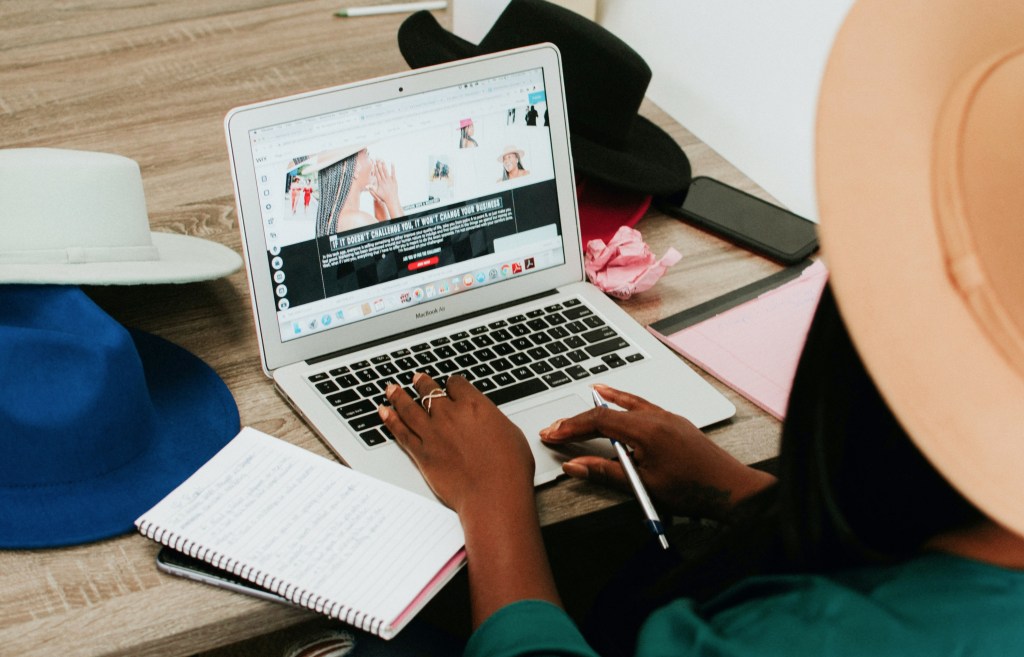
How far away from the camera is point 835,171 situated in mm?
554

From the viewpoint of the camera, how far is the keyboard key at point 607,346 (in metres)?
1.03

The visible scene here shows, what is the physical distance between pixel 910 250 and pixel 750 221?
0.73m

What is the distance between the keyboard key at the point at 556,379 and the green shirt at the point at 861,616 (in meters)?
0.31

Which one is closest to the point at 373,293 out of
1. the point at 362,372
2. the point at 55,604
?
the point at 362,372

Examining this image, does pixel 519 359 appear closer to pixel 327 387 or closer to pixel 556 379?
pixel 556 379

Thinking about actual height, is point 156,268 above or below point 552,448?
above

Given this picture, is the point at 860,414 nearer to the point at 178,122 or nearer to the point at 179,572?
the point at 179,572

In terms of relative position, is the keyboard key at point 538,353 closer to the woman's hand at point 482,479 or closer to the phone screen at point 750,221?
the woman's hand at point 482,479

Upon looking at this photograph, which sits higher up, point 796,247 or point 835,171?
point 835,171

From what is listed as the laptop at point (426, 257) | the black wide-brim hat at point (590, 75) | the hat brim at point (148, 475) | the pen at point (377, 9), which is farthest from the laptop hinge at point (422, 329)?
the pen at point (377, 9)

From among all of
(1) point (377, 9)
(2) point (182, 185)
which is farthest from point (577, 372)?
(1) point (377, 9)

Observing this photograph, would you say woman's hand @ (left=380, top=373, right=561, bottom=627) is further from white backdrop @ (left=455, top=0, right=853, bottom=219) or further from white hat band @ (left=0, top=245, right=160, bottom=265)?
white backdrop @ (left=455, top=0, right=853, bottom=219)

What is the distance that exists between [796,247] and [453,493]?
0.59m

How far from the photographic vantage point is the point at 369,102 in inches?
38.1
